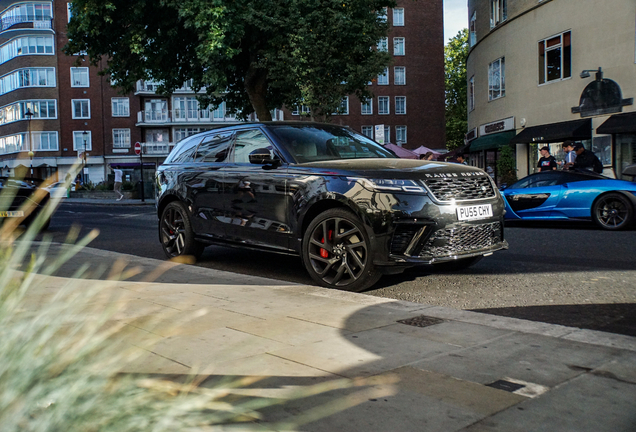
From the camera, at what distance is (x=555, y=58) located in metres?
22.7

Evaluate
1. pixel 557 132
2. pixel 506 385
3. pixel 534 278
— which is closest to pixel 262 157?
pixel 534 278

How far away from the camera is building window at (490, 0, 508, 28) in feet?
88.5

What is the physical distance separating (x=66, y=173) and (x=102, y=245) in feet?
29.3

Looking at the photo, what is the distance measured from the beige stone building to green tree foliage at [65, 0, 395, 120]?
567 cm

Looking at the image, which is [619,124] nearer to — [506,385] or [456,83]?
[506,385]

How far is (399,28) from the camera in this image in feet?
206

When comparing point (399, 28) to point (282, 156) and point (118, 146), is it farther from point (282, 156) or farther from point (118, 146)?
point (282, 156)

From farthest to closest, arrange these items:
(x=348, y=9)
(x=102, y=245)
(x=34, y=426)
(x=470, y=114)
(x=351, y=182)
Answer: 1. (x=470, y=114)
2. (x=348, y=9)
3. (x=102, y=245)
4. (x=351, y=182)
5. (x=34, y=426)

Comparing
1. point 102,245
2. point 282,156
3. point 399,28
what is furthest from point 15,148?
point 282,156

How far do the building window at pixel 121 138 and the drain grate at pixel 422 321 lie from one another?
207ft

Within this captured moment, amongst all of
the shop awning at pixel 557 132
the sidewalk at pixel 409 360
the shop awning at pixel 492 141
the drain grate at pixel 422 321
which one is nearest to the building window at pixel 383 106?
the shop awning at pixel 492 141

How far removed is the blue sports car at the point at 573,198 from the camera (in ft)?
35.9

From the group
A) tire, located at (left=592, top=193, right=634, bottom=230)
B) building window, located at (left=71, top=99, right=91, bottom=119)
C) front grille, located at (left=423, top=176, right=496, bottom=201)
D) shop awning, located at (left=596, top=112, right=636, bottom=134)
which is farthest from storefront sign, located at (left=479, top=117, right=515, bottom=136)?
building window, located at (left=71, top=99, right=91, bottom=119)

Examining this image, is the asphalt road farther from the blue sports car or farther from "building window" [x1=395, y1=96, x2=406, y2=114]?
"building window" [x1=395, y1=96, x2=406, y2=114]
